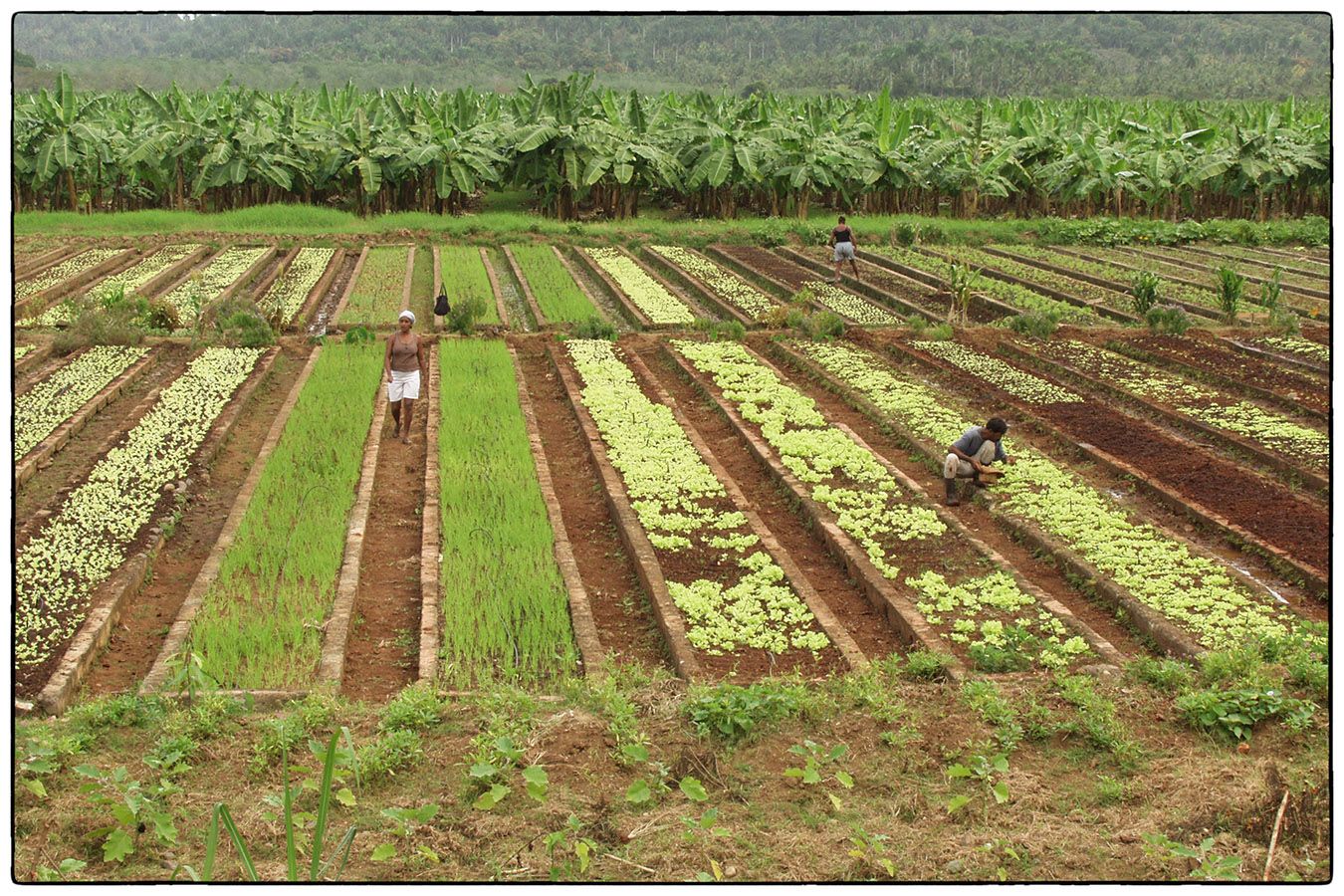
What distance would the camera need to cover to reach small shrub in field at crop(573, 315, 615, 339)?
16297 millimetres

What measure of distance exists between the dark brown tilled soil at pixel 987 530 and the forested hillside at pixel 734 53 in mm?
49369

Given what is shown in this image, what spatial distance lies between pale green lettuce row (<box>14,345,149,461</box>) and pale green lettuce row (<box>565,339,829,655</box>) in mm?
4906

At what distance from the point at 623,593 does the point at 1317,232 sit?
24.7 meters

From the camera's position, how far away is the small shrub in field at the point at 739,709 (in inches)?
228

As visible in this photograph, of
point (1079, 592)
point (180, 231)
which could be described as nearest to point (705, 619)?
point (1079, 592)

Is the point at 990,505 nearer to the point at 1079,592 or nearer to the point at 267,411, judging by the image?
the point at 1079,592

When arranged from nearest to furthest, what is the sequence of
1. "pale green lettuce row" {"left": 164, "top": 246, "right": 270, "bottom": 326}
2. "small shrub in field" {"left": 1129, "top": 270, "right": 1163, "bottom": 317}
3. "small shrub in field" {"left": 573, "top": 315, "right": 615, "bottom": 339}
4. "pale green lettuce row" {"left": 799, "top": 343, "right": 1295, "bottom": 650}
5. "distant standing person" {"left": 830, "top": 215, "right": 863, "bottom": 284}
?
"pale green lettuce row" {"left": 799, "top": 343, "right": 1295, "bottom": 650} < "small shrub in field" {"left": 573, "top": 315, "right": 615, "bottom": 339} < "small shrub in field" {"left": 1129, "top": 270, "right": 1163, "bottom": 317} < "pale green lettuce row" {"left": 164, "top": 246, "right": 270, "bottom": 326} < "distant standing person" {"left": 830, "top": 215, "right": 863, "bottom": 284}

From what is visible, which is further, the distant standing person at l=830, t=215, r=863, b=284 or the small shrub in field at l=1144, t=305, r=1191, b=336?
the distant standing person at l=830, t=215, r=863, b=284

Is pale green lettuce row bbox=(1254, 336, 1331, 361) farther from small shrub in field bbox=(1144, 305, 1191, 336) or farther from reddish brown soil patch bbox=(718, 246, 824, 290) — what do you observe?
reddish brown soil patch bbox=(718, 246, 824, 290)

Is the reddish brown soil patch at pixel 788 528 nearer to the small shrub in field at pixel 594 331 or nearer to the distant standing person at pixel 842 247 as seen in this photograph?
the small shrub in field at pixel 594 331

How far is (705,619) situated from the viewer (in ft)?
24.5

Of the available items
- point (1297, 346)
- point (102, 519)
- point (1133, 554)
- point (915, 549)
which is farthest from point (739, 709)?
point (1297, 346)

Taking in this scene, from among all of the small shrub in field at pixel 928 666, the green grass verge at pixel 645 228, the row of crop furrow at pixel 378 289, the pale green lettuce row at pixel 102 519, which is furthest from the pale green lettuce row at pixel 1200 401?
the green grass verge at pixel 645 228

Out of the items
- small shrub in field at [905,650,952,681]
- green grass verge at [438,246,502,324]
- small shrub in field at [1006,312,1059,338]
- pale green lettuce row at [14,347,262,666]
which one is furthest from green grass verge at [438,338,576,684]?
small shrub in field at [1006,312,1059,338]
